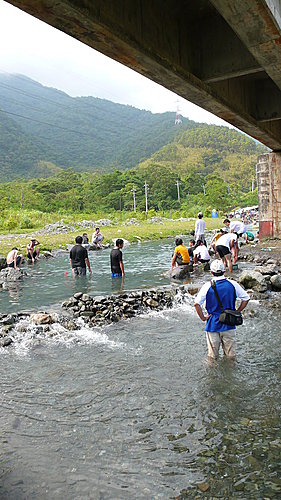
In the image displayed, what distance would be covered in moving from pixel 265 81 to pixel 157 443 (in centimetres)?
921

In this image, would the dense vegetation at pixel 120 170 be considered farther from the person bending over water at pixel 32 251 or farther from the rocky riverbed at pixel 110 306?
the rocky riverbed at pixel 110 306

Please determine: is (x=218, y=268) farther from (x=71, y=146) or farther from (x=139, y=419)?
(x=71, y=146)

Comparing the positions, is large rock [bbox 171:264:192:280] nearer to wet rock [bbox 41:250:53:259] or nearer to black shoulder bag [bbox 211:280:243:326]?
black shoulder bag [bbox 211:280:243:326]

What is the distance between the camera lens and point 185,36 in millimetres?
6508

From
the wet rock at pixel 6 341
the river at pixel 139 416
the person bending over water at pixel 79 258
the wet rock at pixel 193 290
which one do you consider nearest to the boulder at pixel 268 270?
the wet rock at pixel 193 290

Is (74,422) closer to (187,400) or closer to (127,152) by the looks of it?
(187,400)

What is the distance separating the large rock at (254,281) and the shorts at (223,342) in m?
4.97

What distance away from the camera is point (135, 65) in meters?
5.78

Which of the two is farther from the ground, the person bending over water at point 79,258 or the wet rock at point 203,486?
the person bending over water at point 79,258

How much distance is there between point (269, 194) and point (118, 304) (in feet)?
41.5

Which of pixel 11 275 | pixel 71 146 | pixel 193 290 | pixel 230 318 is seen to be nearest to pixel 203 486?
pixel 230 318

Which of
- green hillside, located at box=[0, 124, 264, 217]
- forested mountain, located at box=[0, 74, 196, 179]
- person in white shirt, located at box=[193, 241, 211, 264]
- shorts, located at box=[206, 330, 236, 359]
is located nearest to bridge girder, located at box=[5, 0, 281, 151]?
shorts, located at box=[206, 330, 236, 359]

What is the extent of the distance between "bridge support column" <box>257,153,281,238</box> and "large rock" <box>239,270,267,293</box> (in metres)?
9.40

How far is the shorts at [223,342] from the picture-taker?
5.93 meters
